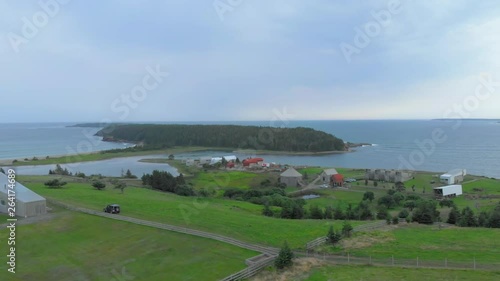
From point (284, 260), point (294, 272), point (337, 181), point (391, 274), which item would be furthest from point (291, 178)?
point (391, 274)

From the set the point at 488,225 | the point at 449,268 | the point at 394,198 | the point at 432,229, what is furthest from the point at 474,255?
the point at 394,198

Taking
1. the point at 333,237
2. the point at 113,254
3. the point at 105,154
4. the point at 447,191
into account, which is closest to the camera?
the point at 113,254

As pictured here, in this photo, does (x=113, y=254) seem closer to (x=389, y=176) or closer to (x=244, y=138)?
(x=389, y=176)

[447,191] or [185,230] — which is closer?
[185,230]

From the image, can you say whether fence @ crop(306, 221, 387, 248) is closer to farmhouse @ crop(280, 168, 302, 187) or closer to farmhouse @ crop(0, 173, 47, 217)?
farmhouse @ crop(0, 173, 47, 217)

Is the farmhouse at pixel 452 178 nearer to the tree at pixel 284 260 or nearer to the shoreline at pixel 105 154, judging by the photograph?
the tree at pixel 284 260

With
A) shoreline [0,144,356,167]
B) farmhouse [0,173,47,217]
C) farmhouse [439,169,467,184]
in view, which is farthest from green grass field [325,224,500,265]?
shoreline [0,144,356,167]

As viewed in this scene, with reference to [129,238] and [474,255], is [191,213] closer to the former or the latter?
[129,238]
